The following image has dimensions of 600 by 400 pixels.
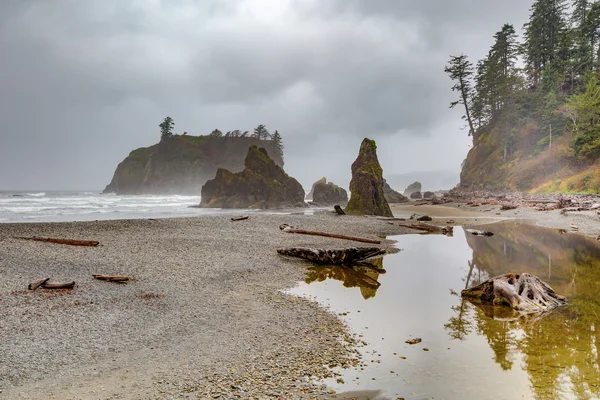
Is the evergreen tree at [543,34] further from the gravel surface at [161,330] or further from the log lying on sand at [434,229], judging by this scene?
the gravel surface at [161,330]

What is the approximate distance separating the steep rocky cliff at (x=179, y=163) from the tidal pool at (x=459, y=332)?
10948 centimetres

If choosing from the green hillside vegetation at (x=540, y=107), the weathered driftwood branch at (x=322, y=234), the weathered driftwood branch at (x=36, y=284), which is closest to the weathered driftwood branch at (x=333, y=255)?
the weathered driftwood branch at (x=322, y=234)

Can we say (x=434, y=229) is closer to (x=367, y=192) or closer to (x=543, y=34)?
(x=367, y=192)

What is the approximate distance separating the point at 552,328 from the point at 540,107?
62709mm

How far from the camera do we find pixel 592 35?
5728 cm

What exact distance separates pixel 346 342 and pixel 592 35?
3130 inches

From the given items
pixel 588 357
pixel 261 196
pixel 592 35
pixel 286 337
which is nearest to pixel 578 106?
pixel 592 35

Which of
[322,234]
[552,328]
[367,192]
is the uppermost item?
[367,192]

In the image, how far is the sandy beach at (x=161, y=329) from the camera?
14.6ft

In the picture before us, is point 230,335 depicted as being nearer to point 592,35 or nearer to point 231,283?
point 231,283

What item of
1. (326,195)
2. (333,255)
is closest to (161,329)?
(333,255)

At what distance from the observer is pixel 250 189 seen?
55.1m

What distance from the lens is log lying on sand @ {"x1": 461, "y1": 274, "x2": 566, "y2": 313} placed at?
7.88 metres

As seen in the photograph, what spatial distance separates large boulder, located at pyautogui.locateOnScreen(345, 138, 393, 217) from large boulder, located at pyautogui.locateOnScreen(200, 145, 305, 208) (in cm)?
2177
